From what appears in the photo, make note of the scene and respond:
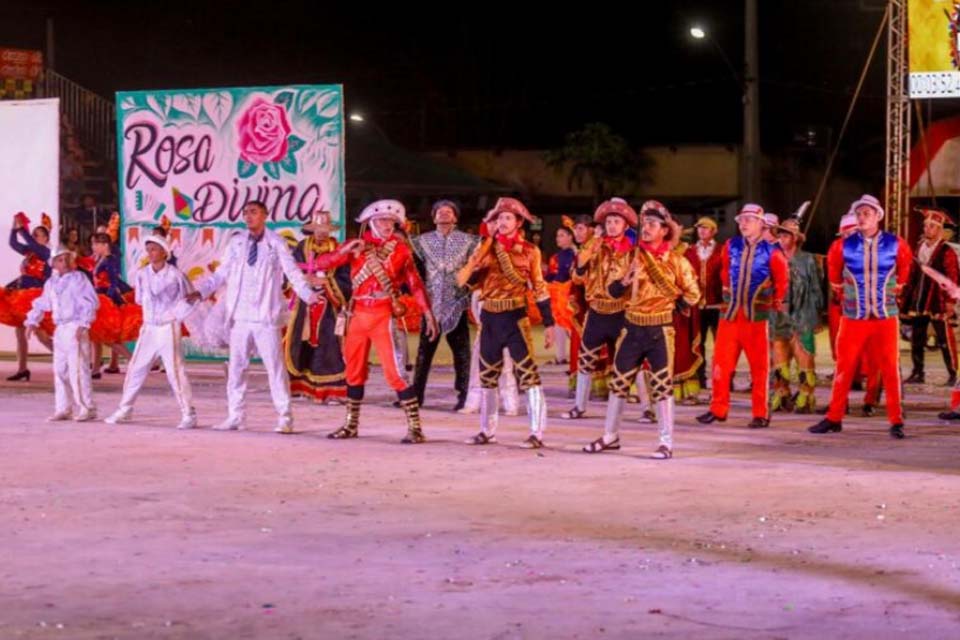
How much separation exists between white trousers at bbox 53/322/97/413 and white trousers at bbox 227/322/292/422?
1629 millimetres

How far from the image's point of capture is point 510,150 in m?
59.4

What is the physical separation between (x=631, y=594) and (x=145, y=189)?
14939 mm

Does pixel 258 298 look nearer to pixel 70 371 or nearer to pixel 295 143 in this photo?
pixel 70 371

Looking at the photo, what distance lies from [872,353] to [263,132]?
911cm

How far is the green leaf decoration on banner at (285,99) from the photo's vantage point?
21.5 metres

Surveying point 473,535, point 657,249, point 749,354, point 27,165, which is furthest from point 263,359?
A: point 27,165

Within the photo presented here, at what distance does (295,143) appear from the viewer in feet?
70.2

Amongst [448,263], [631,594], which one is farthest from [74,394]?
[631,594]

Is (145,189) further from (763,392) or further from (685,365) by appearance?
(763,392)

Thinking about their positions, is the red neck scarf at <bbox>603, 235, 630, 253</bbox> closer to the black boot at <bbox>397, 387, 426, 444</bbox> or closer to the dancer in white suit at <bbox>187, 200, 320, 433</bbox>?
the black boot at <bbox>397, 387, 426, 444</bbox>

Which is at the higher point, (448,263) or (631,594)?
(448,263)

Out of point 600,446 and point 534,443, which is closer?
point 600,446

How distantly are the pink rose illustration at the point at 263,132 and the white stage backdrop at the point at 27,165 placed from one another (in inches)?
133

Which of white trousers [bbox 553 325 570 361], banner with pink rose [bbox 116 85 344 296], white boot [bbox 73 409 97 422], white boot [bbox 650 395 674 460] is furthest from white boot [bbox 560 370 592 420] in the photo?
white trousers [bbox 553 325 570 361]
